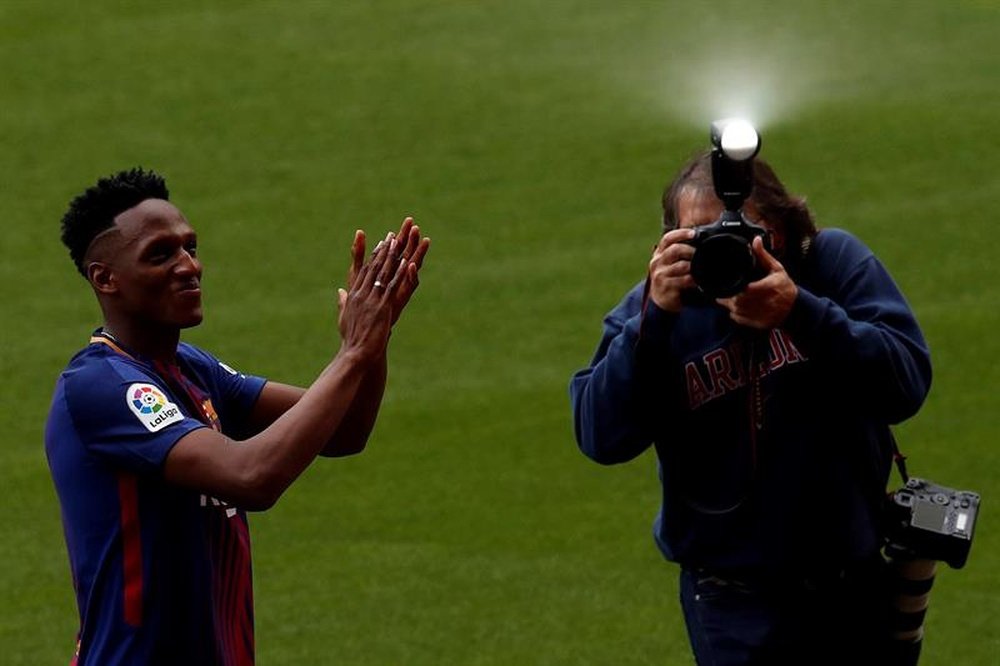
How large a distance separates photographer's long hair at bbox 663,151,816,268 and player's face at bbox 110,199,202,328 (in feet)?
3.55

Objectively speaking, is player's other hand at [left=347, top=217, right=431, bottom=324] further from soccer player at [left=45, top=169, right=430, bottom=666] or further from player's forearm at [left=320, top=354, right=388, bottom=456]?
player's forearm at [left=320, top=354, right=388, bottom=456]

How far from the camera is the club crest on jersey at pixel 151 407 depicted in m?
4.02

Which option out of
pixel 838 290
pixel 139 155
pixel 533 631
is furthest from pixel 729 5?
pixel 838 290

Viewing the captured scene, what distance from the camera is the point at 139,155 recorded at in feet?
43.1

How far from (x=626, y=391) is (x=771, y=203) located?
1.74ft

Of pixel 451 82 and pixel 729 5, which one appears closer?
pixel 451 82

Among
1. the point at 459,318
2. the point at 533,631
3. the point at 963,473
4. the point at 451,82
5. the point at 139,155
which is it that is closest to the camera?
the point at 533,631

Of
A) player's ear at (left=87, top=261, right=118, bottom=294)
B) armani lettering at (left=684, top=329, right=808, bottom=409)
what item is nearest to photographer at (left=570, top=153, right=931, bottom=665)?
armani lettering at (left=684, top=329, right=808, bottom=409)

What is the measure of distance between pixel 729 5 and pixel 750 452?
11.1 meters

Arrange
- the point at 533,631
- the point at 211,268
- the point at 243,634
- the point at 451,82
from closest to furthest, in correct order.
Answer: the point at 243,634
the point at 533,631
the point at 211,268
the point at 451,82

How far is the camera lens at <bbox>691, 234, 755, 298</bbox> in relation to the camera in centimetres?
414

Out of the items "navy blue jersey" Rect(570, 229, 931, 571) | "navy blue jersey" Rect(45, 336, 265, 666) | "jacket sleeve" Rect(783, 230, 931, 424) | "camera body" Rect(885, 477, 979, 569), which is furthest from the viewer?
"camera body" Rect(885, 477, 979, 569)

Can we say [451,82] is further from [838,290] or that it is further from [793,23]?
[838,290]

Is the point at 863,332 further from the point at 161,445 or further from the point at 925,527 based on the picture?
the point at 161,445
